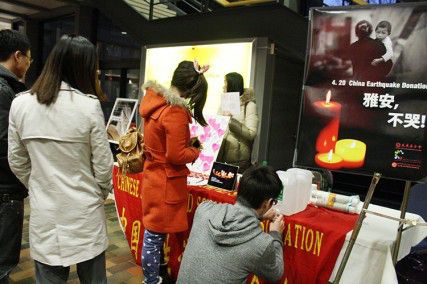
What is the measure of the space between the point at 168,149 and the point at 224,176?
486 mm

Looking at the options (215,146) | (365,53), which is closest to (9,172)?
(215,146)

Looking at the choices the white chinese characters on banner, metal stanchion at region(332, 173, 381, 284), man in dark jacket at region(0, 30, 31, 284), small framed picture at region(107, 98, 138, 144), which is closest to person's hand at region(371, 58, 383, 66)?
metal stanchion at region(332, 173, 381, 284)

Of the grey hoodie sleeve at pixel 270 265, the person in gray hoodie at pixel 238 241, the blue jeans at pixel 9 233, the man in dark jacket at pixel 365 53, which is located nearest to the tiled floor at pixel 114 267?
the blue jeans at pixel 9 233

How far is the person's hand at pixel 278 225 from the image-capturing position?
1735mm

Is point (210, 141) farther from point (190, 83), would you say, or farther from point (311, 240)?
point (311, 240)

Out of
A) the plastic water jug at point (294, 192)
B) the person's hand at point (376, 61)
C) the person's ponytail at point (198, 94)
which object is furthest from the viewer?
the person's ponytail at point (198, 94)

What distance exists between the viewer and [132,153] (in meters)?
2.26

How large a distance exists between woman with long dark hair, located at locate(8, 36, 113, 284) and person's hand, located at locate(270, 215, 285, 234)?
31.1 inches

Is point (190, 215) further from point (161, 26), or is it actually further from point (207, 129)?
point (161, 26)

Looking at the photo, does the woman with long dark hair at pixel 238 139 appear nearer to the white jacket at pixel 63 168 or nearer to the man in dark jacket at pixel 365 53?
the man in dark jacket at pixel 365 53

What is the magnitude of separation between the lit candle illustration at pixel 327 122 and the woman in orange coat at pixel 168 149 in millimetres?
683

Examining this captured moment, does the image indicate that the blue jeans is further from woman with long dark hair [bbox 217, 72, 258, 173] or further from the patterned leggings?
woman with long dark hair [bbox 217, 72, 258, 173]

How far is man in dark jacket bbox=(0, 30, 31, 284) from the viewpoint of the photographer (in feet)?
5.83

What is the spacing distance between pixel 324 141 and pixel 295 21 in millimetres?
2930
